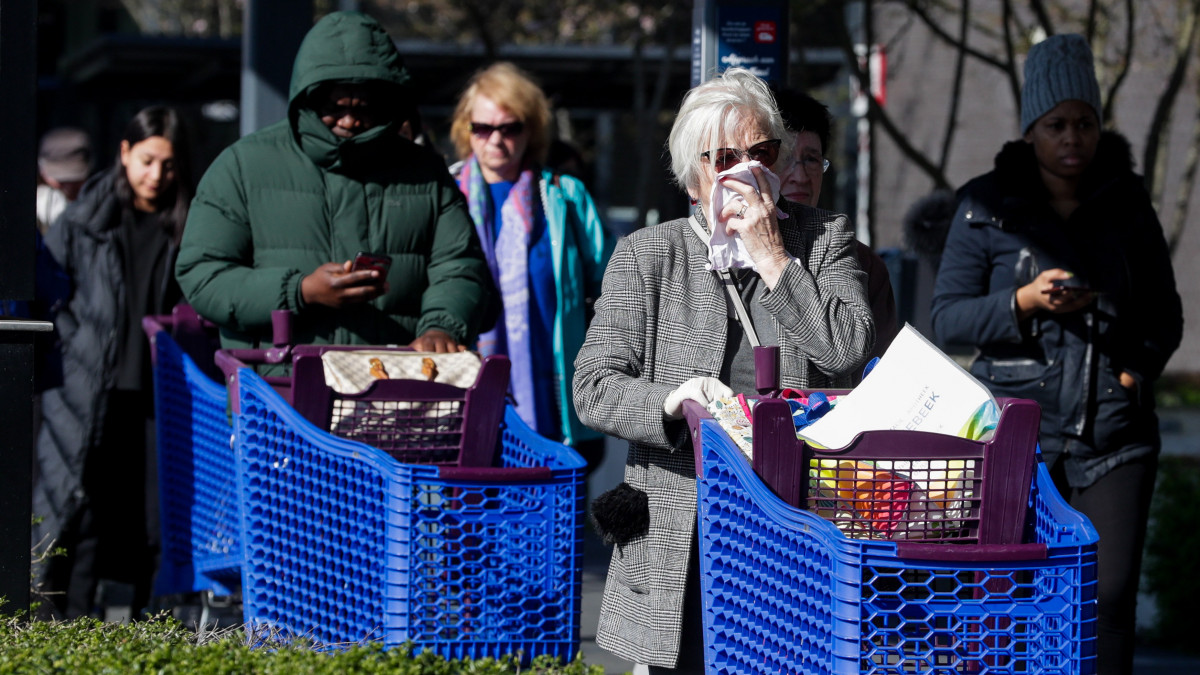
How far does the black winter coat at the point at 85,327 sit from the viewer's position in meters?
6.44

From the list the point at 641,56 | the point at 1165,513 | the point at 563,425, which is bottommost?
the point at 1165,513

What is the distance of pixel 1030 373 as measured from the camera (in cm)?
464

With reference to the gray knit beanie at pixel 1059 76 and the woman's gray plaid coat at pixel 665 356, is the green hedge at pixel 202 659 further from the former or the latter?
the gray knit beanie at pixel 1059 76

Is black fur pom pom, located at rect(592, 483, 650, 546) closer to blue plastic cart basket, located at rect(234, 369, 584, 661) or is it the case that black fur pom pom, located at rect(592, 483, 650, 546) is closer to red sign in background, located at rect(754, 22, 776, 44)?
blue plastic cart basket, located at rect(234, 369, 584, 661)

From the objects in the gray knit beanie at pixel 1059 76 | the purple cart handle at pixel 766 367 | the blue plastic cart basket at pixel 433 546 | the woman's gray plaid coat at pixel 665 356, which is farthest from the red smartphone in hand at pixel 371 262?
the gray knit beanie at pixel 1059 76

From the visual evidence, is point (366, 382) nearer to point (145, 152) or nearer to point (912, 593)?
point (912, 593)

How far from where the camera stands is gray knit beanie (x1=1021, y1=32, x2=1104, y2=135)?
464 centimetres

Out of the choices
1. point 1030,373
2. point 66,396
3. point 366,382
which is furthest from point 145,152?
point 1030,373

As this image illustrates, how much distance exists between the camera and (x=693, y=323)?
11.2 ft

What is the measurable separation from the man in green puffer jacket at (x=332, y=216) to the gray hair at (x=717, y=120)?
131 cm

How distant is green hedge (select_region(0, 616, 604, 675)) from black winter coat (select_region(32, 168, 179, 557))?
3155 mm

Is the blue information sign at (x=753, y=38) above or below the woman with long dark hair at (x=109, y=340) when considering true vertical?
above

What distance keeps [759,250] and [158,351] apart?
2593 millimetres

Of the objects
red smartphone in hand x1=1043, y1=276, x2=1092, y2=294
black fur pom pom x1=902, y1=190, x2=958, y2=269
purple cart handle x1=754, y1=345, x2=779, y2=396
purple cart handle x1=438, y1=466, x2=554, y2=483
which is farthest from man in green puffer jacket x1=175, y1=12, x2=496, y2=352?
black fur pom pom x1=902, y1=190, x2=958, y2=269
